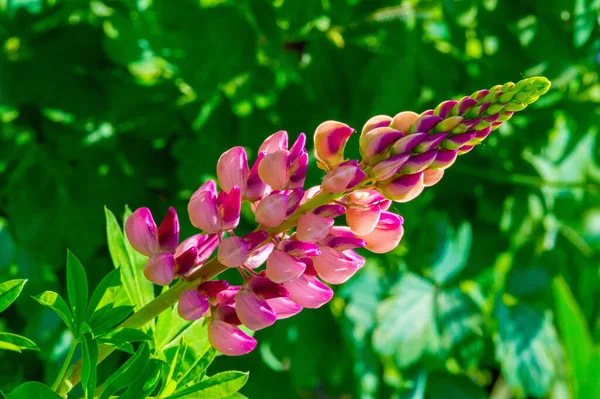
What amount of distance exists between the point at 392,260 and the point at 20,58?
1037 millimetres

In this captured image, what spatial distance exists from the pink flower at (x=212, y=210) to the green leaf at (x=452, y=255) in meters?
1.13

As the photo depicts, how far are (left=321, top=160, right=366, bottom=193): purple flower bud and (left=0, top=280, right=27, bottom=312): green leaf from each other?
305 millimetres

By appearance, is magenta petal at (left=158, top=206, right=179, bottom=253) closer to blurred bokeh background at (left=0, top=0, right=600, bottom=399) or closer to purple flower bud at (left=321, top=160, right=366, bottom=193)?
purple flower bud at (left=321, top=160, right=366, bottom=193)

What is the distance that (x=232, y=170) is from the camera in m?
0.74

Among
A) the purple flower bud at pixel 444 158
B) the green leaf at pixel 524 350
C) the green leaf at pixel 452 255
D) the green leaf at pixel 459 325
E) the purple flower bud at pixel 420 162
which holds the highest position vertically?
the purple flower bud at pixel 420 162

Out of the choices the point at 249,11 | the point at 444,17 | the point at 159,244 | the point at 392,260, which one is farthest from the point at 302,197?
the point at 392,260

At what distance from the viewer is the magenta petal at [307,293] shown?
2.35 ft

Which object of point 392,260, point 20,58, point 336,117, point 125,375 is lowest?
point 392,260

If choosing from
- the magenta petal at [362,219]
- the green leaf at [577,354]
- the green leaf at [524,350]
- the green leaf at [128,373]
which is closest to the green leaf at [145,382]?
the green leaf at [128,373]

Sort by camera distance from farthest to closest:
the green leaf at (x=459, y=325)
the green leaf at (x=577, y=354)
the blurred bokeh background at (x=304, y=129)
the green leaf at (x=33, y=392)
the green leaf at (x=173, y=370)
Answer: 1. the green leaf at (x=459, y=325)
2. the blurred bokeh background at (x=304, y=129)
3. the green leaf at (x=577, y=354)
4. the green leaf at (x=173, y=370)
5. the green leaf at (x=33, y=392)

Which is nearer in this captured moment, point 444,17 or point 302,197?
point 302,197

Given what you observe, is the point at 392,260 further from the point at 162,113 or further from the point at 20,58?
the point at 20,58

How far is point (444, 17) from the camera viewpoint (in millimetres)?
1668

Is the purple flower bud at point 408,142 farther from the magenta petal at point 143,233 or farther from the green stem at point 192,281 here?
the magenta petal at point 143,233
